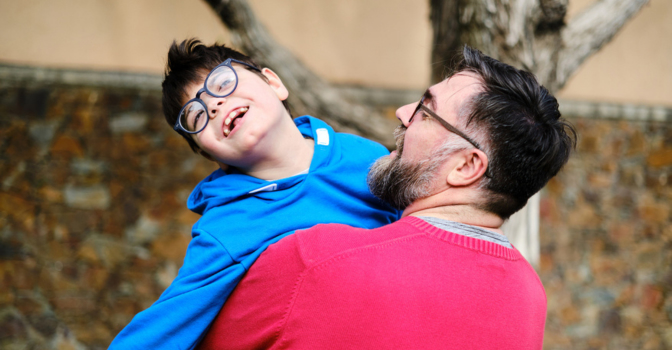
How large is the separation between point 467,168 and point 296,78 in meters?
1.52

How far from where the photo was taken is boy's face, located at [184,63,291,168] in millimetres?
1350

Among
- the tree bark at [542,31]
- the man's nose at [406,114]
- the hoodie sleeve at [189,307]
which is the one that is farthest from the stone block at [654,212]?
the hoodie sleeve at [189,307]

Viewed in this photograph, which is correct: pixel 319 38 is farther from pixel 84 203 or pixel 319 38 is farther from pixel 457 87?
pixel 457 87

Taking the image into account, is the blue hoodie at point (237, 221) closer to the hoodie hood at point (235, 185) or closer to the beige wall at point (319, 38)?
the hoodie hood at point (235, 185)

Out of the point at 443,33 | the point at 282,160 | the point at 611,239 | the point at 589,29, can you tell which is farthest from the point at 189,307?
the point at 611,239

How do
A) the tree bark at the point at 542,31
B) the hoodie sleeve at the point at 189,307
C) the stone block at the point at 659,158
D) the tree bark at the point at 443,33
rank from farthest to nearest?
the stone block at the point at 659,158 < the tree bark at the point at 443,33 < the tree bark at the point at 542,31 < the hoodie sleeve at the point at 189,307

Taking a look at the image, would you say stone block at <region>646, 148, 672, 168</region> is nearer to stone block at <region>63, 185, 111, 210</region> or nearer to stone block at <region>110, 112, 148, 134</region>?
stone block at <region>110, 112, 148, 134</region>

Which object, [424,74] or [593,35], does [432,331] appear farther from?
[424,74]

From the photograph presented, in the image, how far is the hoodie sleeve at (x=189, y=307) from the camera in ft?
3.85

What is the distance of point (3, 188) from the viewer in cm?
382

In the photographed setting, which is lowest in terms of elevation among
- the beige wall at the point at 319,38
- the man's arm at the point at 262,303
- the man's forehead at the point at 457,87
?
the beige wall at the point at 319,38

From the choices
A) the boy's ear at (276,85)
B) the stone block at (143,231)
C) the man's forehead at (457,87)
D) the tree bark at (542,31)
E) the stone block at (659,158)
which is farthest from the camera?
the stone block at (659,158)

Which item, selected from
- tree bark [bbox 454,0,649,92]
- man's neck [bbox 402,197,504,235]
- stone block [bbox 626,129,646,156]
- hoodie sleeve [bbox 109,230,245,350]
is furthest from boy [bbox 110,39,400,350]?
stone block [bbox 626,129,646,156]

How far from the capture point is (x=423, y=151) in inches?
51.2
